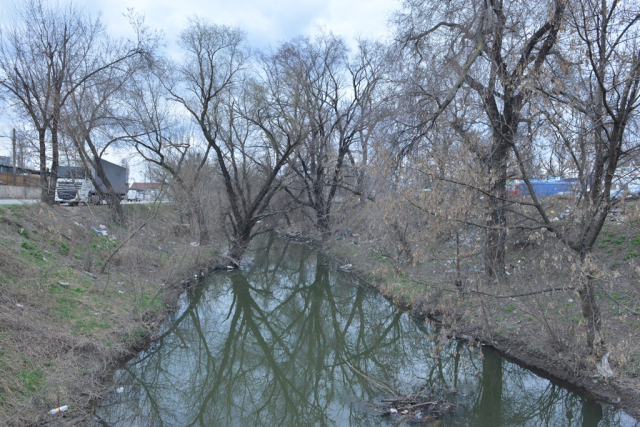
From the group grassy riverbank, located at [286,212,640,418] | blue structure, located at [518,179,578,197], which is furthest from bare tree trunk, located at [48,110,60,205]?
blue structure, located at [518,179,578,197]

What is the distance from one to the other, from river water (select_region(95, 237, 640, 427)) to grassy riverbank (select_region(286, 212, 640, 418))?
0.32 meters

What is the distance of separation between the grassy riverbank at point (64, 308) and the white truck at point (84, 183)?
113 centimetres

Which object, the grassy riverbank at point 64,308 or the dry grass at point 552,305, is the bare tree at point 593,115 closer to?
the dry grass at point 552,305

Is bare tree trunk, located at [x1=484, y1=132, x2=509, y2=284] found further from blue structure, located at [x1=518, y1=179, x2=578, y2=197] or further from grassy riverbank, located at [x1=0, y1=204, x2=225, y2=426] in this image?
grassy riverbank, located at [x1=0, y1=204, x2=225, y2=426]

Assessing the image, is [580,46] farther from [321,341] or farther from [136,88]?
[136,88]

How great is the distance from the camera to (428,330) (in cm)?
1034

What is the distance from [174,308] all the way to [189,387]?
4308mm

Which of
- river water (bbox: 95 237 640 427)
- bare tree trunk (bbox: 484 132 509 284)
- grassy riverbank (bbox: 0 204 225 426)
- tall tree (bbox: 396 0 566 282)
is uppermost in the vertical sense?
tall tree (bbox: 396 0 566 282)

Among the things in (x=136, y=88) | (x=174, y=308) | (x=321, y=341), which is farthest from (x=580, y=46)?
(x=136, y=88)

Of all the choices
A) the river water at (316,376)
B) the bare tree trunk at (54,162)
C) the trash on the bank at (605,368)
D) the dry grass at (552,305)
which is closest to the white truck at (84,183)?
the bare tree trunk at (54,162)

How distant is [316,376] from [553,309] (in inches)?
169

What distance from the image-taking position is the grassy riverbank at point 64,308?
569 centimetres

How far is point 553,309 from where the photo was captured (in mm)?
7246

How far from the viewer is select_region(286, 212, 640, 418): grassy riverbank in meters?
6.26
